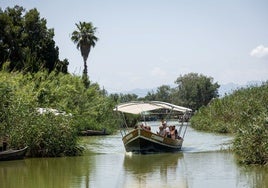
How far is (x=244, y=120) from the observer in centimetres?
2458

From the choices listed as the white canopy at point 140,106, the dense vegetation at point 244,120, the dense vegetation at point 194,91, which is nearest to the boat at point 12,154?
the white canopy at point 140,106

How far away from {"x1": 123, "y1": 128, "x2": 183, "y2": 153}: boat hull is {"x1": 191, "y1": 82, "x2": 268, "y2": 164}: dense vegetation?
3.60 m

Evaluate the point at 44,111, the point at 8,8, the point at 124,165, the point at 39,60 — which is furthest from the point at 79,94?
the point at 124,165

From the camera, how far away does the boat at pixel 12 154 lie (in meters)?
24.0

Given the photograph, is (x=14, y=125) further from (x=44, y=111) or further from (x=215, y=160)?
(x=215, y=160)

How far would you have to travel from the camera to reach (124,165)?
75.6ft

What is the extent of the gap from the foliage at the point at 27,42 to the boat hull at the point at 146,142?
23.6m

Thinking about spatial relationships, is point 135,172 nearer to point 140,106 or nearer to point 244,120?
point 244,120

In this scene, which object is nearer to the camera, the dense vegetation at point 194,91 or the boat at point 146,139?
the boat at point 146,139

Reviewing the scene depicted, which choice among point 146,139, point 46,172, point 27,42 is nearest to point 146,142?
point 146,139

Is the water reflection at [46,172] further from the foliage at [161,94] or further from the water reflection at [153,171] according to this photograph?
the foliage at [161,94]

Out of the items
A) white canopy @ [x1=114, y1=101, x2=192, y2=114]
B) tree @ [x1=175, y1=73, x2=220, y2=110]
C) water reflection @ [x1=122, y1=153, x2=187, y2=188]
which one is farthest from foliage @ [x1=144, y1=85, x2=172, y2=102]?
water reflection @ [x1=122, y1=153, x2=187, y2=188]

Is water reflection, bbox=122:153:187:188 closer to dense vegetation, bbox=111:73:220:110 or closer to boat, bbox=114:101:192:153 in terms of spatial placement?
boat, bbox=114:101:192:153

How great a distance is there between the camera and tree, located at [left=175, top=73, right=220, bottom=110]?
129000mm
